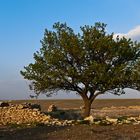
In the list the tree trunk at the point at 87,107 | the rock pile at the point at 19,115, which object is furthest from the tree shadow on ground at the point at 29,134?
the tree trunk at the point at 87,107

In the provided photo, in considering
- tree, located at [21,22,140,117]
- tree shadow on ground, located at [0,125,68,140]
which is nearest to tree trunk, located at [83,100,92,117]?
tree, located at [21,22,140,117]

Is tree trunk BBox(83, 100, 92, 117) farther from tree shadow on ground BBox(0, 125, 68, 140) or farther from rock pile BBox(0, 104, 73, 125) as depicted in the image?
tree shadow on ground BBox(0, 125, 68, 140)

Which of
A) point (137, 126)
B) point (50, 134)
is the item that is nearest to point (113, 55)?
point (137, 126)

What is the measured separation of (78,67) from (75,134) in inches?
870

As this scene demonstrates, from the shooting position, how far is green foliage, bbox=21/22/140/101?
4703cm

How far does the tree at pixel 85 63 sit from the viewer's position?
4703cm

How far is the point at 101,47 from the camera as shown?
47.2m

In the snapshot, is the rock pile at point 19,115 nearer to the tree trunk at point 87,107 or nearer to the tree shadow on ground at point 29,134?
the tree trunk at point 87,107

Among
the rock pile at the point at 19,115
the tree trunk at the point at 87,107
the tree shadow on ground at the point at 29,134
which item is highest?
the tree trunk at the point at 87,107

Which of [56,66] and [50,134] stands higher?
[56,66]

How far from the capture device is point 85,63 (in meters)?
48.1

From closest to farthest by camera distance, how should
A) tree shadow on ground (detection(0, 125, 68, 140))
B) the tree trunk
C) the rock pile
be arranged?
tree shadow on ground (detection(0, 125, 68, 140)) → the rock pile → the tree trunk

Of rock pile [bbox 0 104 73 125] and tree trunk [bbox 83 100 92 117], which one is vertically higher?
tree trunk [bbox 83 100 92 117]

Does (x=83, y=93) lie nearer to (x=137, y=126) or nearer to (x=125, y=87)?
(x=125, y=87)
